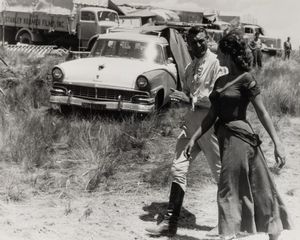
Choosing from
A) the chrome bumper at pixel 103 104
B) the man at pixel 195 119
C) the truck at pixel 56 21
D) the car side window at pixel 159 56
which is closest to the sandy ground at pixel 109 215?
the man at pixel 195 119

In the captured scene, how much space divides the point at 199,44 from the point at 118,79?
14.0ft

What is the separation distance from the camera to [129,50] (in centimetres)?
1001

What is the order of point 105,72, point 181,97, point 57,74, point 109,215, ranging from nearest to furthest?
point 181,97 → point 109,215 → point 105,72 → point 57,74

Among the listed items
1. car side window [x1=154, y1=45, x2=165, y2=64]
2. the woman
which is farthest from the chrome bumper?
the woman

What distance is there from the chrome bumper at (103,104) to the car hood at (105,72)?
10.8 inches

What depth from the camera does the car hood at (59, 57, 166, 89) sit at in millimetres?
8680

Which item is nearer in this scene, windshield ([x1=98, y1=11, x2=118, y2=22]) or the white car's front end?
the white car's front end

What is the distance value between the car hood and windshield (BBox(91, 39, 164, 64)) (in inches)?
15.5

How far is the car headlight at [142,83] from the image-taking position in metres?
8.59

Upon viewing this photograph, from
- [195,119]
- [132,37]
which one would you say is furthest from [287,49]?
[195,119]

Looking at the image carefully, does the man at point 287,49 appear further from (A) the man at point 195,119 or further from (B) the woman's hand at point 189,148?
(B) the woman's hand at point 189,148

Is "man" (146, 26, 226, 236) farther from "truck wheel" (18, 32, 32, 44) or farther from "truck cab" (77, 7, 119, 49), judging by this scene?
"truck wheel" (18, 32, 32, 44)

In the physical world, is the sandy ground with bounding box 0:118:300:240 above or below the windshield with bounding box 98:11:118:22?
below

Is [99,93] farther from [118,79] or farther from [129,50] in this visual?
[129,50]
